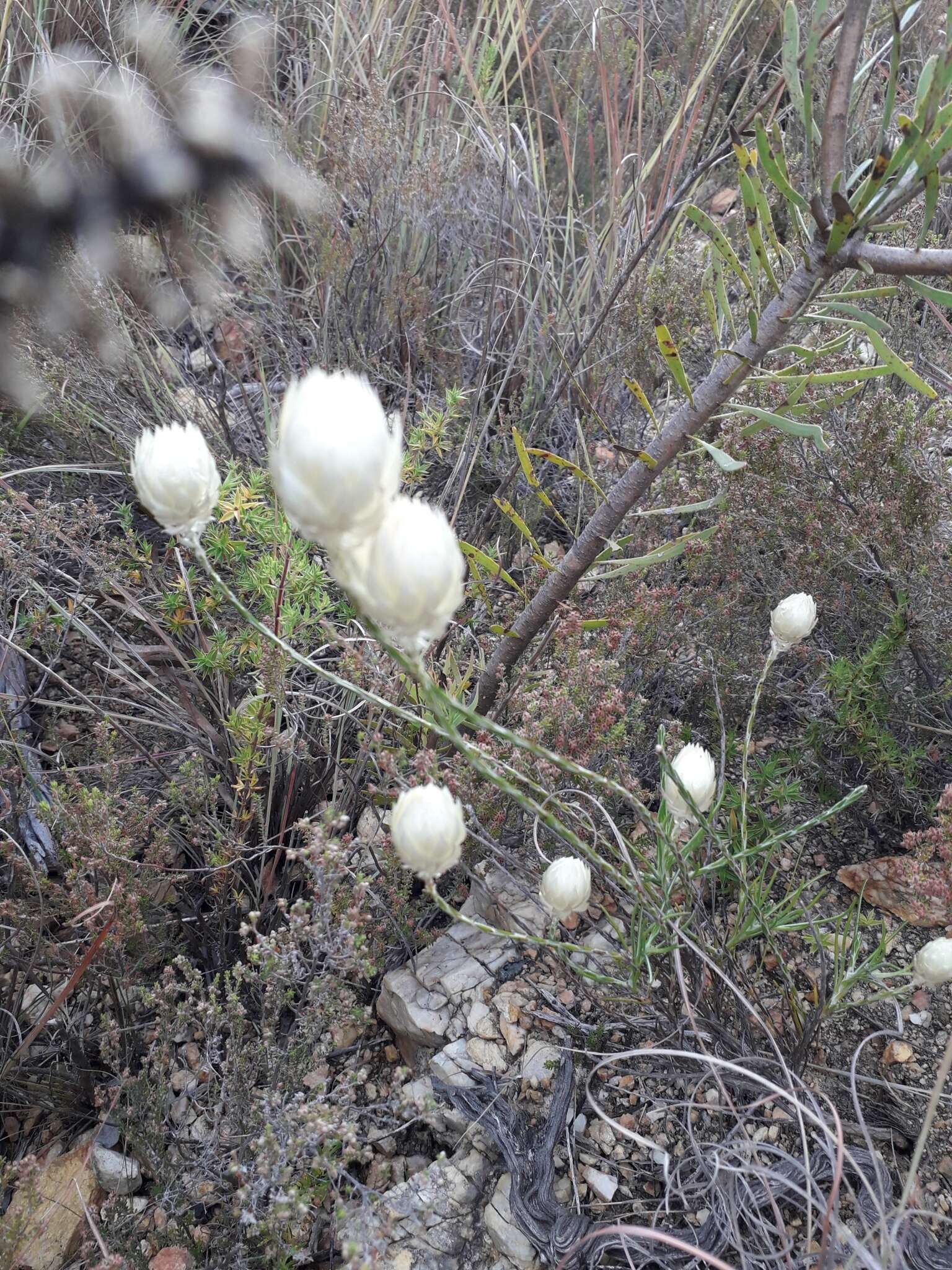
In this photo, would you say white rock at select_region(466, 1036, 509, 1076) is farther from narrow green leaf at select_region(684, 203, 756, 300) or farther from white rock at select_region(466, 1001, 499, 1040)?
Result: narrow green leaf at select_region(684, 203, 756, 300)

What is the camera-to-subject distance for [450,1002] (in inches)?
53.8

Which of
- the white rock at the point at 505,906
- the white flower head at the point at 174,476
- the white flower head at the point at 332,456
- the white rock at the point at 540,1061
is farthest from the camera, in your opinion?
the white rock at the point at 505,906

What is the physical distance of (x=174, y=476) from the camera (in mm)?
800

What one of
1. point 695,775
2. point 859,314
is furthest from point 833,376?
point 695,775

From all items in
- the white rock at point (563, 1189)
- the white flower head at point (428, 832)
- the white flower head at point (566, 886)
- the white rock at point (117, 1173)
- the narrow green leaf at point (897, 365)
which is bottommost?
the white rock at point (117, 1173)

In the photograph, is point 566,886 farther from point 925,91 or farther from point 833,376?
point 925,91

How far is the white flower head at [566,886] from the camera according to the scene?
39.6 inches

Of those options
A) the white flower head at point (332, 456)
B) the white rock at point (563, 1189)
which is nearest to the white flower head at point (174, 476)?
the white flower head at point (332, 456)

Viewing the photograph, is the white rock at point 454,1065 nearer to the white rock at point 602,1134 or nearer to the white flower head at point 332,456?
the white rock at point 602,1134

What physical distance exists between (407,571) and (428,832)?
297 millimetres

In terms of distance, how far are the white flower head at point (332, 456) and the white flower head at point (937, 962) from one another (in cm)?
89

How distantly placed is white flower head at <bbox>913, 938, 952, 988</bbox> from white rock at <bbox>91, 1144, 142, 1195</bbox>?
116 cm

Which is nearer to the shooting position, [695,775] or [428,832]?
[428,832]

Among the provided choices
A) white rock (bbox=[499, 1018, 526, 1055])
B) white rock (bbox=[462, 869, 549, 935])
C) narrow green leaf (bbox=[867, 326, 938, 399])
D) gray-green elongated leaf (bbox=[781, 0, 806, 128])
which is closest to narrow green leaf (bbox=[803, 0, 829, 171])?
gray-green elongated leaf (bbox=[781, 0, 806, 128])
